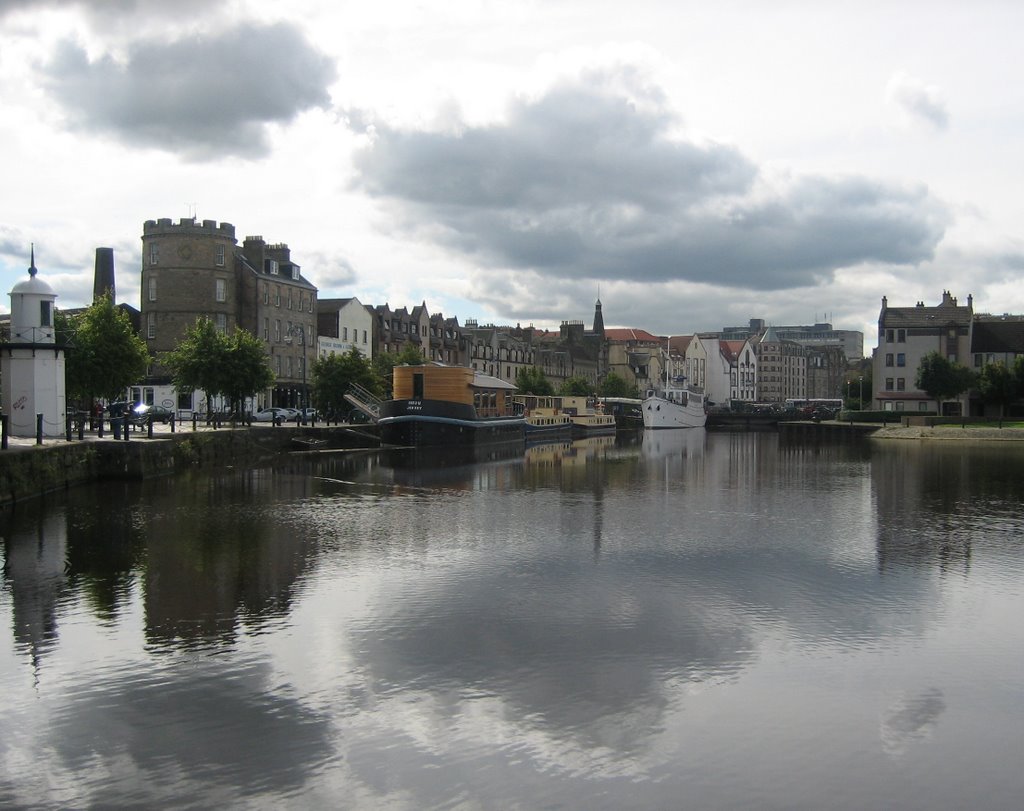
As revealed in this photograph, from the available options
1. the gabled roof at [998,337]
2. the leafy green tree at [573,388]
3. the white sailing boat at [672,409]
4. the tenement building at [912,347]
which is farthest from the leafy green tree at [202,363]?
the gabled roof at [998,337]

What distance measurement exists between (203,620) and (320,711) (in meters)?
4.34

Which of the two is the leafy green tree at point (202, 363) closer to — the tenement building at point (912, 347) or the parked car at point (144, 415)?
the parked car at point (144, 415)

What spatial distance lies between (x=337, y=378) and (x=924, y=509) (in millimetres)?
42997

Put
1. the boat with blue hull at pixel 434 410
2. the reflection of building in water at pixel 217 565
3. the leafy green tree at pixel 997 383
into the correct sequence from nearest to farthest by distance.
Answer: the reflection of building in water at pixel 217 565, the boat with blue hull at pixel 434 410, the leafy green tree at pixel 997 383

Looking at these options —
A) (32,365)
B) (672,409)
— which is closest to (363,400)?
(32,365)

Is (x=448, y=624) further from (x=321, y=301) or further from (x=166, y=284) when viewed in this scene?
(x=321, y=301)

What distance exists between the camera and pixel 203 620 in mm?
14172

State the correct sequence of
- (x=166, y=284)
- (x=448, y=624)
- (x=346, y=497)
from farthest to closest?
(x=166, y=284) → (x=346, y=497) → (x=448, y=624)

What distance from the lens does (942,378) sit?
290ft

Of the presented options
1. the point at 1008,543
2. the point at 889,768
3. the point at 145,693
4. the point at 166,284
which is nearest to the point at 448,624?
the point at 145,693

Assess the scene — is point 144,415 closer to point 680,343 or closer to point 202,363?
point 202,363

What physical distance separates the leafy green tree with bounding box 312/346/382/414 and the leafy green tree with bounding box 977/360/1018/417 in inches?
2206

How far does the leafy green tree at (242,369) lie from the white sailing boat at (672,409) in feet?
197

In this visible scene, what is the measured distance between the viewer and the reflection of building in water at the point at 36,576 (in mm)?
13547
